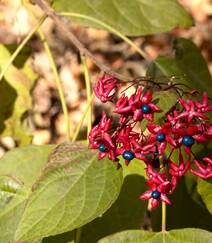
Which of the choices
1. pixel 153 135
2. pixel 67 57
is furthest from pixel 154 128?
pixel 67 57

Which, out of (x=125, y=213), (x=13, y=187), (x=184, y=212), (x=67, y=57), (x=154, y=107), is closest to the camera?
(x=154, y=107)

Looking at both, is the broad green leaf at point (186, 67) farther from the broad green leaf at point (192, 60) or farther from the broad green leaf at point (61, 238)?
the broad green leaf at point (61, 238)

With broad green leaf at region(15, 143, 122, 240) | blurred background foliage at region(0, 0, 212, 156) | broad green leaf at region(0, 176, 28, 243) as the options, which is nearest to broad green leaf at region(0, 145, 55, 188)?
broad green leaf at region(0, 176, 28, 243)

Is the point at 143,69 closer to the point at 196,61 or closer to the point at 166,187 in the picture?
the point at 196,61

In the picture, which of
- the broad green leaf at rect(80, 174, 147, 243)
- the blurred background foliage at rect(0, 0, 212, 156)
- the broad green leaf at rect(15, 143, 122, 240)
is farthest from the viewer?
the blurred background foliage at rect(0, 0, 212, 156)

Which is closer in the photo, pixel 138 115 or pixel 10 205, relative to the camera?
pixel 138 115

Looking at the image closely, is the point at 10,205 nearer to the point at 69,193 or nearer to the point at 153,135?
the point at 69,193

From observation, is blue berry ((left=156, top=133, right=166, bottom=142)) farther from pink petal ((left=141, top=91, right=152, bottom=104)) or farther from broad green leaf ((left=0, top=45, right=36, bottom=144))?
broad green leaf ((left=0, top=45, right=36, bottom=144))
